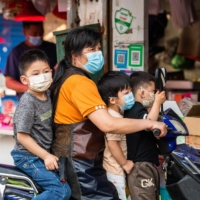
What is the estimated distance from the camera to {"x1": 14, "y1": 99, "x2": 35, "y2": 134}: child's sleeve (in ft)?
10.7

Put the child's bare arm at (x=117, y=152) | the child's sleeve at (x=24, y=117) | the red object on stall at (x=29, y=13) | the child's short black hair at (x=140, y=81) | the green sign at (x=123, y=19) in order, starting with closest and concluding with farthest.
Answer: the child's sleeve at (x=24, y=117) → the child's bare arm at (x=117, y=152) → the child's short black hair at (x=140, y=81) → the green sign at (x=123, y=19) → the red object on stall at (x=29, y=13)

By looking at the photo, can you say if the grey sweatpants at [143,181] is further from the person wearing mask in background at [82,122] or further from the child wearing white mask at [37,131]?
the child wearing white mask at [37,131]

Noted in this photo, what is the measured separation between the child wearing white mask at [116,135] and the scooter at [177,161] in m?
0.30

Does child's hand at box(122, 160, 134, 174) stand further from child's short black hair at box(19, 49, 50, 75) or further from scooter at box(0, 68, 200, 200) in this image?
child's short black hair at box(19, 49, 50, 75)

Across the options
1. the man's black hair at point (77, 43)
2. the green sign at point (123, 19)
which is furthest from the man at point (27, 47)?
the man's black hair at point (77, 43)

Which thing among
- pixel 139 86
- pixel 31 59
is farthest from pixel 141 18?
pixel 31 59

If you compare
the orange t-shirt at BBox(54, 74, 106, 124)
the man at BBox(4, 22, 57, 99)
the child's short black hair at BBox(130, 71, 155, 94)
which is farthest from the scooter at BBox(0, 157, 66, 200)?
the man at BBox(4, 22, 57, 99)

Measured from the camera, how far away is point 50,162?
129 inches

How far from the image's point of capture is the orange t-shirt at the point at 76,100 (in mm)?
3125

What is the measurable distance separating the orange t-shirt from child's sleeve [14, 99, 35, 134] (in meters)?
0.20

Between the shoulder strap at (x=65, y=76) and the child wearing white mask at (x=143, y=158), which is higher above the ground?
the shoulder strap at (x=65, y=76)

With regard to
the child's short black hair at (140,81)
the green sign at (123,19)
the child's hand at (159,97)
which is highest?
the green sign at (123,19)

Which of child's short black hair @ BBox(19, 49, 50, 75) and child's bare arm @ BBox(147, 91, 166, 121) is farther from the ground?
child's short black hair @ BBox(19, 49, 50, 75)

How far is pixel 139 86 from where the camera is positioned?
12.3 ft
